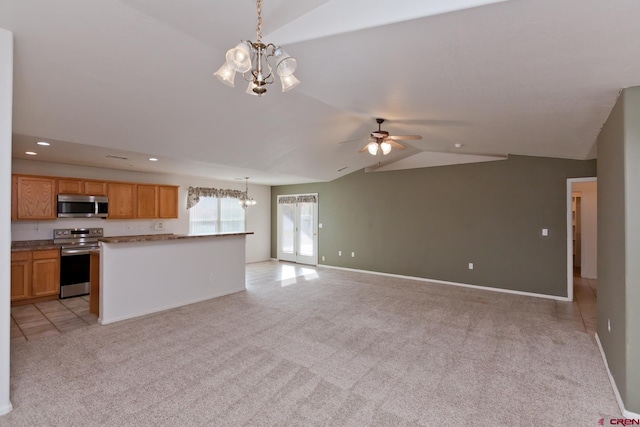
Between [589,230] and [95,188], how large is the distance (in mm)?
10347

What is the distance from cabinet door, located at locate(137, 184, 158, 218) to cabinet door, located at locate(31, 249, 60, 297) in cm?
155

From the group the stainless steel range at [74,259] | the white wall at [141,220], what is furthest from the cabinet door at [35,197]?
the stainless steel range at [74,259]

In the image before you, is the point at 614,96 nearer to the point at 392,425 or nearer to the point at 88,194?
the point at 392,425

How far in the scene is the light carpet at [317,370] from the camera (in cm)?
220

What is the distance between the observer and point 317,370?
9.23ft

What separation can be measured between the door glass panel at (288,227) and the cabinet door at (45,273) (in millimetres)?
5333

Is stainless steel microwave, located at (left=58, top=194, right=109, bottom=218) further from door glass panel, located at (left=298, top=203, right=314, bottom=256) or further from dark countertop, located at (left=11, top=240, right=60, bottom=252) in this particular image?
door glass panel, located at (left=298, top=203, right=314, bottom=256)

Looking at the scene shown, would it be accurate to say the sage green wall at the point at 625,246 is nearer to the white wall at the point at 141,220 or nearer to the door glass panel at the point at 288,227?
the door glass panel at the point at 288,227

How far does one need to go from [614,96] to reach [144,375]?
15.3 feet

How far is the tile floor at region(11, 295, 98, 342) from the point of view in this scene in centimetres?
363

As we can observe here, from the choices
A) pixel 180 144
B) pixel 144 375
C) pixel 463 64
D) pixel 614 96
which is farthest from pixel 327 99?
pixel 144 375

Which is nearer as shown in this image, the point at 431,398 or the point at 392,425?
the point at 392,425

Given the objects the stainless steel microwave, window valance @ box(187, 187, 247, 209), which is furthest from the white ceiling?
window valance @ box(187, 187, 247, 209)

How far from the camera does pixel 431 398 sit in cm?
240
